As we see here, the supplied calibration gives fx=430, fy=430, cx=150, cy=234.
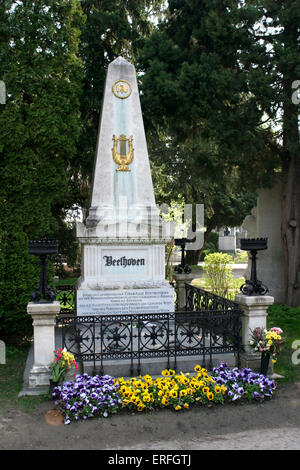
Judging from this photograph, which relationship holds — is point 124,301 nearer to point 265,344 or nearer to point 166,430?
point 265,344

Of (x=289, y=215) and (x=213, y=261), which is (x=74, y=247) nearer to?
(x=213, y=261)

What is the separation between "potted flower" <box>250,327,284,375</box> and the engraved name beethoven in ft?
9.59

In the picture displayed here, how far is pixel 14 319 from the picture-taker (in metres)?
8.85

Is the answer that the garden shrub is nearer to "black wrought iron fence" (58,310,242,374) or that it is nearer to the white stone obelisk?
the white stone obelisk

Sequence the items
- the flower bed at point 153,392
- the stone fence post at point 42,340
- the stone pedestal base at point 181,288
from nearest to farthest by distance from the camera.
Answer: the flower bed at point 153,392 → the stone fence post at point 42,340 → the stone pedestal base at point 181,288

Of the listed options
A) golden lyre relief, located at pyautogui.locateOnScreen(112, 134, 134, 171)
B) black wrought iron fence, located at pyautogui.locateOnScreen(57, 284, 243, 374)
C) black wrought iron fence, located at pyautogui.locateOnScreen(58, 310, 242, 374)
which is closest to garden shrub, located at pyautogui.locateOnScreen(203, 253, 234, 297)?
golden lyre relief, located at pyautogui.locateOnScreen(112, 134, 134, 171)

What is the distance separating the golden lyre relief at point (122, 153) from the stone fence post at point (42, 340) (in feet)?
12.2

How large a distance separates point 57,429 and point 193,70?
983 centimetres

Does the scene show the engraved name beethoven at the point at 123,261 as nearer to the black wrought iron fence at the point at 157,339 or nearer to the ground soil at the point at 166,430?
the black wrought iron fence at the point at 157,339

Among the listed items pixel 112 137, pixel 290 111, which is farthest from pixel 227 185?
pixel 112 137

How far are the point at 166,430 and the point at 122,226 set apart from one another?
14.5 feet

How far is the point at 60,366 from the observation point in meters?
6.03

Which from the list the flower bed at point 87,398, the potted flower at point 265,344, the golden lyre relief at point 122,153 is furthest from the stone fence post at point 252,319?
the golden lyre relief at point 122,153

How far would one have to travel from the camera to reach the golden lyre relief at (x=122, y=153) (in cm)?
898
